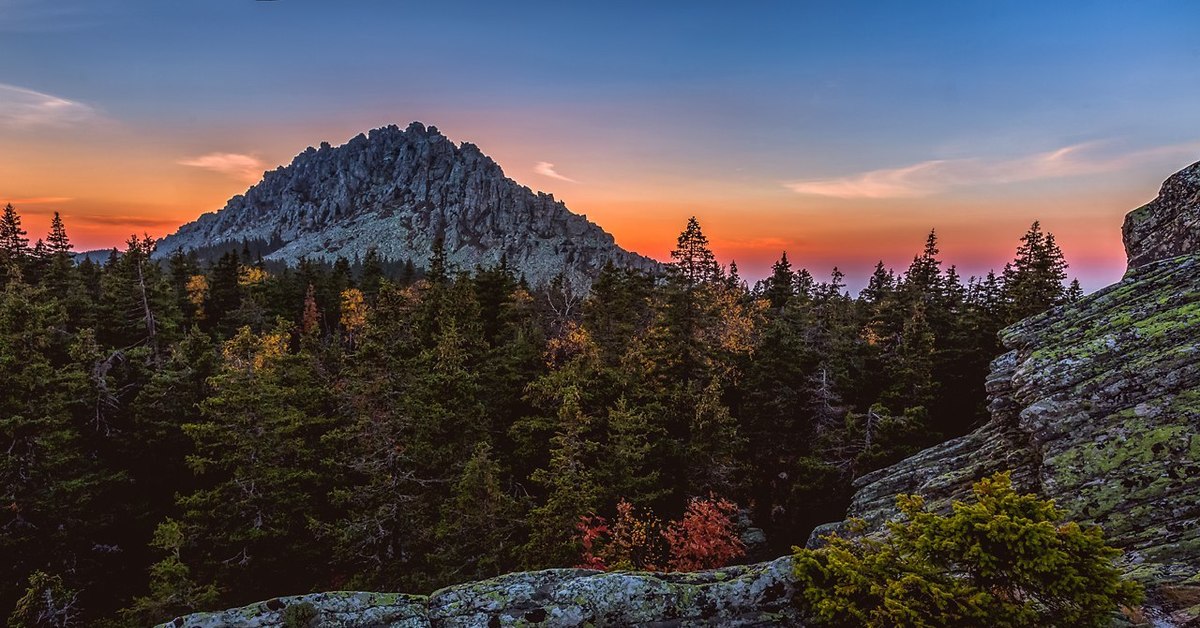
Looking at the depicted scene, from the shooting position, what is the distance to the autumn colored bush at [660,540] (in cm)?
2423

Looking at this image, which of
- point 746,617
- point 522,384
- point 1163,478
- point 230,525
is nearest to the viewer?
point 746,617

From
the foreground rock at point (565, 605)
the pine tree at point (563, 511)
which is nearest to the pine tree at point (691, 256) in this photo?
the pine tree at point (563, 511)

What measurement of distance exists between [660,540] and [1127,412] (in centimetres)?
2031

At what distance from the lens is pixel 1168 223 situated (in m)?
16.7

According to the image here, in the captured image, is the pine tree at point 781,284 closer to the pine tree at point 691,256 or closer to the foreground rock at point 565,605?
the pine tree at point 691,256

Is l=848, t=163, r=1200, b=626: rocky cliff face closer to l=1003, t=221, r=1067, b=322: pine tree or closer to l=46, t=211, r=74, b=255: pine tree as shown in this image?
l=1003, t=221, r=1067, b=322: pine tree

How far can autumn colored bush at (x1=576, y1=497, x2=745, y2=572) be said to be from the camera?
2423 centimetres

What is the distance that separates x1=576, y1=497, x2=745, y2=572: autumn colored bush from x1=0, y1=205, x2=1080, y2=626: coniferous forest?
0.43 meters

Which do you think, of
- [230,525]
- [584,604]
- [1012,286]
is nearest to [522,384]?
[230,525]

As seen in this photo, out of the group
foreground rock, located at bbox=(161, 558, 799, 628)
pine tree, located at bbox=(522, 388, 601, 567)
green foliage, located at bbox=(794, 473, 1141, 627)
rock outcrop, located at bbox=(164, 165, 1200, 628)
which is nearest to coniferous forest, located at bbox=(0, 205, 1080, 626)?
pine tree, located at bbox=(522, 388, 601, 567)

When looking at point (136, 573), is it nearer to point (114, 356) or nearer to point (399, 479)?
point (114, 356)

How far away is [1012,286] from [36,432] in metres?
56.5

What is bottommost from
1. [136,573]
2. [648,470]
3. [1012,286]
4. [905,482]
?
[136,573]

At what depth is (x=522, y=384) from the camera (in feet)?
117
